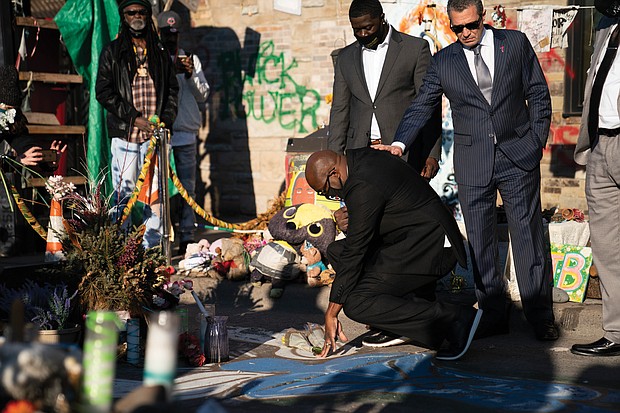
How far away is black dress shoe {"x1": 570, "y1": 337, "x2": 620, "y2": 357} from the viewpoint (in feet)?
20.4

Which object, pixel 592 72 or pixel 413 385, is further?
pixel 592 72

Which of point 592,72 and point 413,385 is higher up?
point 592,72

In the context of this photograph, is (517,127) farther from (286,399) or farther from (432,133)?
(286,399)

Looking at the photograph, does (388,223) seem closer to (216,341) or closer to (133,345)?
(216,341)

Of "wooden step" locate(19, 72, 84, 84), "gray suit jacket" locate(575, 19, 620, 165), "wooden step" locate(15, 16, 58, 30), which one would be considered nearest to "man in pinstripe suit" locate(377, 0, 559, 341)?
"gray suit jacket" locate(575, 19, 620, 165)

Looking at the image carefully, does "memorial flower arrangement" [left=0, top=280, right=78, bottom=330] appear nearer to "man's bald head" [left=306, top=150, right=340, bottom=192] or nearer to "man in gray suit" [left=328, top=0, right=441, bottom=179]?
"man's bald head" [left=306, top=150, right=340, bottom=192]

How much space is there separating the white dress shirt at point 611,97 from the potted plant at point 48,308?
353 cm

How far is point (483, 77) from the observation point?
6.51 m

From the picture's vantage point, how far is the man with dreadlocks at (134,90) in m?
8.93

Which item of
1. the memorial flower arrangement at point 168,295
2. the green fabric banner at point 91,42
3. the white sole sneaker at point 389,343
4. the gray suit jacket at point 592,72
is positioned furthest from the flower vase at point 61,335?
the green fabric banner at point 91,42

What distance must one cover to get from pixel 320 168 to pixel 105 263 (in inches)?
62.3

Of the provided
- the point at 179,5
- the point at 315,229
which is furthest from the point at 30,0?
the point at 315,229

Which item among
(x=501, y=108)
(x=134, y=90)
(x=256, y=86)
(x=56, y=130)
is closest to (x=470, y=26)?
(x=501, y=108)

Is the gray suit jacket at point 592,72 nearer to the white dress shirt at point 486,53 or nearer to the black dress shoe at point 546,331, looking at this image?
the white dress shirt at point 486,53
